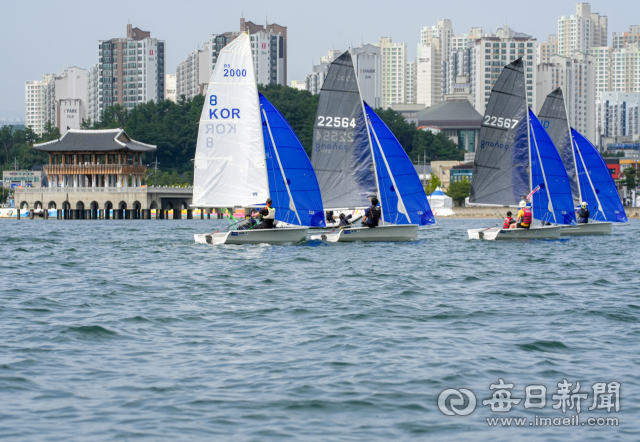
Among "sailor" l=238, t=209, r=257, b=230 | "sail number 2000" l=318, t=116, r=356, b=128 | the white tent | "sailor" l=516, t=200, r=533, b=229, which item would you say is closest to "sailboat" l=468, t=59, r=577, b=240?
"sailor" l=516, t=200, r=533, b=229

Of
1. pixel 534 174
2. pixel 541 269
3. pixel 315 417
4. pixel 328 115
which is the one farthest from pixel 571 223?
pixel 315 417

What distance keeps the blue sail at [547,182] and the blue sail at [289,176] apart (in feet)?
27.5

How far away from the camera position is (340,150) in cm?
3164

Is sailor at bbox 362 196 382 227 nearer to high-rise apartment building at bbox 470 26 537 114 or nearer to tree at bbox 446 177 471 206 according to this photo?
tree at bbox 446 177 471 206

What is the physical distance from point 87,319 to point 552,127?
29.2 metres

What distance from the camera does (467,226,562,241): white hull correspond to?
31.9 metres

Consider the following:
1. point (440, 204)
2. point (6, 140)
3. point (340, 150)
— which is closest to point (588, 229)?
point (340, 150)

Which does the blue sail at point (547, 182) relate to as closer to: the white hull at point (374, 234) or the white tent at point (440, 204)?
the white hull at point (374, 234)

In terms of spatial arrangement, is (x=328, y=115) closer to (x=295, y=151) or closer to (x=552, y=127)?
(x=295, y=151)

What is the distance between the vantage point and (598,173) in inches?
1578

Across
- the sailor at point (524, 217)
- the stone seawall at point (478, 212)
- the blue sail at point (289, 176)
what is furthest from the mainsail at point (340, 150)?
the stone seawall at point (478, 212)

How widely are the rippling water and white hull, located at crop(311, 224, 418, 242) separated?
6.99m

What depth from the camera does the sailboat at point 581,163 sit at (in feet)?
130

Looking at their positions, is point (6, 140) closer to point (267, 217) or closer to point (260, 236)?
point (267, 217)
